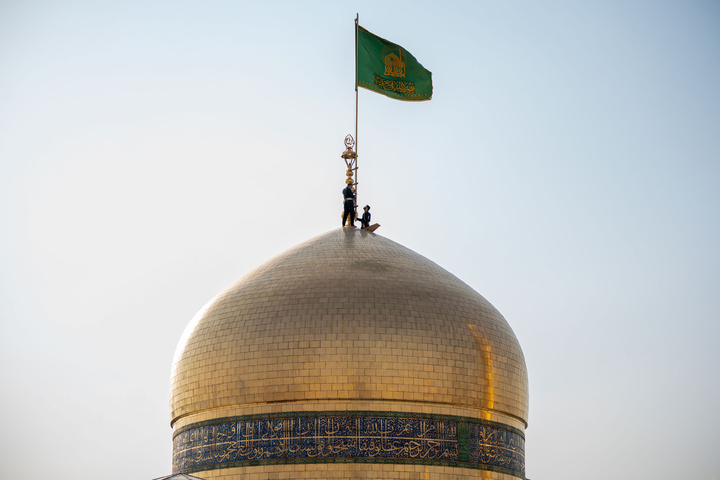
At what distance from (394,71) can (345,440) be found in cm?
920

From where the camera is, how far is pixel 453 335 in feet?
77.6

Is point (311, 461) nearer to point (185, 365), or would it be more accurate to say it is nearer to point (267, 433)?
point (267, 433)

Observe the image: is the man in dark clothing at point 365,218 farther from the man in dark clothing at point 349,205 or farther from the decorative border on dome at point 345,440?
the decorative border on dome at point 345,440

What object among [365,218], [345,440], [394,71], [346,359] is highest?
[394,71]

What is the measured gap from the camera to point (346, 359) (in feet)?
74.7

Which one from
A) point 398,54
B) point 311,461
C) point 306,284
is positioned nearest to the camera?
point 311,461

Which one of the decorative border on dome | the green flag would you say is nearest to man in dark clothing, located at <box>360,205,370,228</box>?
the green flag

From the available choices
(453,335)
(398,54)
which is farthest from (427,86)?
(453,335)

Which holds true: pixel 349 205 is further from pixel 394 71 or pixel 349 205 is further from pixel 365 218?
pixel 394 71

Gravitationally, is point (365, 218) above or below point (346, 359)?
above

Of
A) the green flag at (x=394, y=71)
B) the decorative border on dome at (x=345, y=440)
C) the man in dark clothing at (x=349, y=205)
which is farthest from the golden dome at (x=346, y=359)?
the green flag at (x=394, y=71)

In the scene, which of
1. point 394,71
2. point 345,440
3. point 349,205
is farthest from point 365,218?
point 345,440

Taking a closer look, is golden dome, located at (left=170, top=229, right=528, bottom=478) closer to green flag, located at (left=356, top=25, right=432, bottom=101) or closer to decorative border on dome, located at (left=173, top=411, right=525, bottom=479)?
decorative border on dome, located at (left=173, top=411, right=525, bottom=479)

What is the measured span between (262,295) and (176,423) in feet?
9.92
